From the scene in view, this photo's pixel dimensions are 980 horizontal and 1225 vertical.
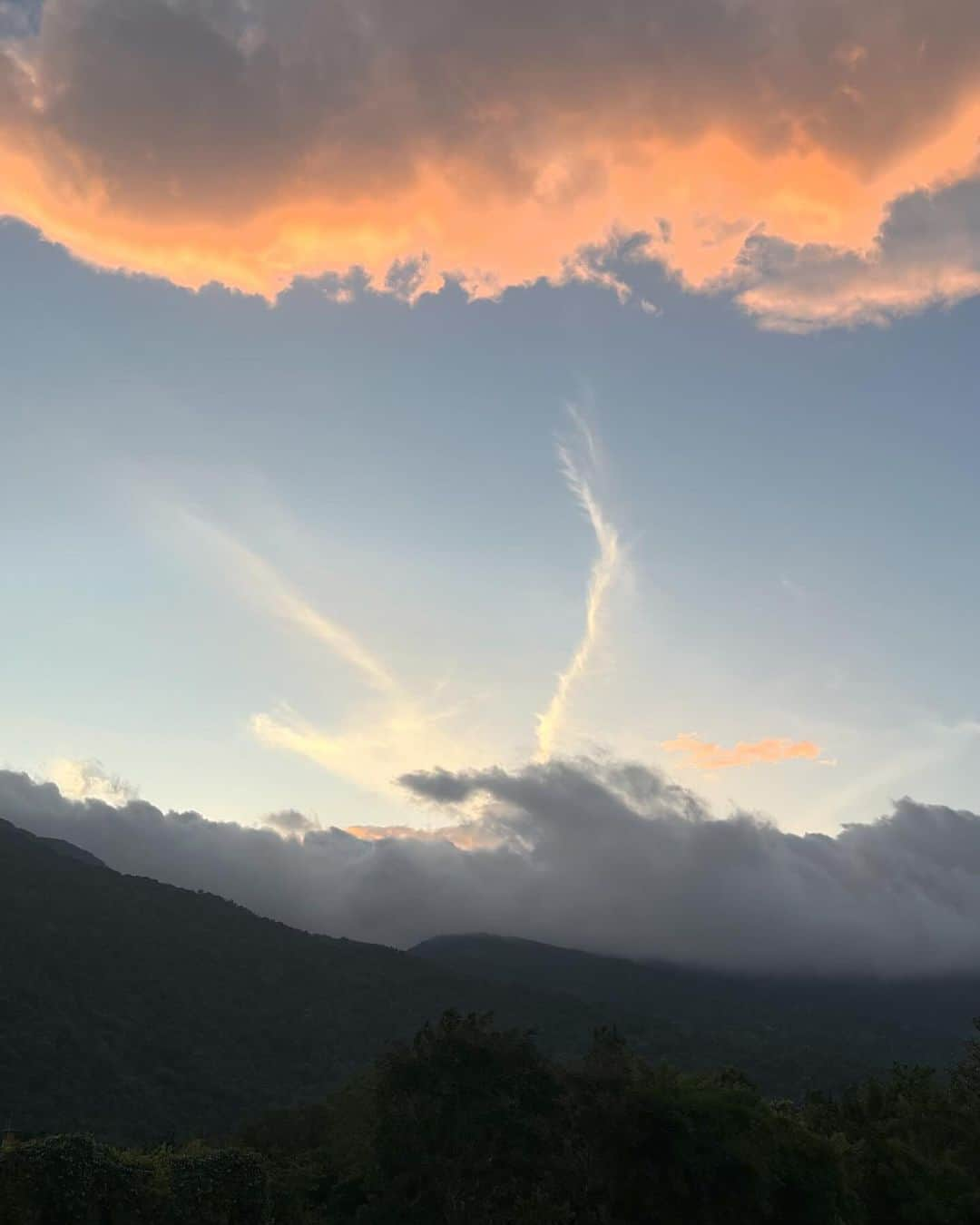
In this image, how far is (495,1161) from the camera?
98.9 ft

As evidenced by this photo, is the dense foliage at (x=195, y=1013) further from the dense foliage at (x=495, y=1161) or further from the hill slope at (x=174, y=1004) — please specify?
the dense foliage at (x=495, y=1161)

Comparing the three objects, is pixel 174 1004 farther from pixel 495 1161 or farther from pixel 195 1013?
pixel 495 1161

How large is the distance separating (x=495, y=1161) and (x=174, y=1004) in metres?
94.8

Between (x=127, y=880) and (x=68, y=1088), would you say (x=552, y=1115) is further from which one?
(x=127, y=880)

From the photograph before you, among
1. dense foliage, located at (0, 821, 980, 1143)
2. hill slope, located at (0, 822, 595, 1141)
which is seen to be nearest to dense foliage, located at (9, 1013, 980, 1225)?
dense foliage, located at (0, 821, 980, 1143)

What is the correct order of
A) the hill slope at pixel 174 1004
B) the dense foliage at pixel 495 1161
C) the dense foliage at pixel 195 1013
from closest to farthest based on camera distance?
the dense foliage at pixel 495 1161
the hill slope at pixel 174 1004
the dense foliage at pixel 195 1013

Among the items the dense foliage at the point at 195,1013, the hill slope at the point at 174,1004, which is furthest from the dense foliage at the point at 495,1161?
the hill slope at the point at 174,1004

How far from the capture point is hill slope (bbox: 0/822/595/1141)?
8881 centimetres

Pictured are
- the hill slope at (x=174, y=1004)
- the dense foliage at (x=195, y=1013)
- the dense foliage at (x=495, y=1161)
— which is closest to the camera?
the dense foliage at (x=495, y=1161)

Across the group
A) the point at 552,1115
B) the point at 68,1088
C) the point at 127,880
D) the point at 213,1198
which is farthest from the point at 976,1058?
the point at 127,880

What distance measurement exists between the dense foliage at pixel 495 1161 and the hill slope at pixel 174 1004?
184 feet

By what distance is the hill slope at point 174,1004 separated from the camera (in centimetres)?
8881

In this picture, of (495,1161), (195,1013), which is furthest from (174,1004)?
(495,1161)

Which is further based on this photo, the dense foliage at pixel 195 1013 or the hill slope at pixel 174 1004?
the dense foliage at pixel 195 1013
